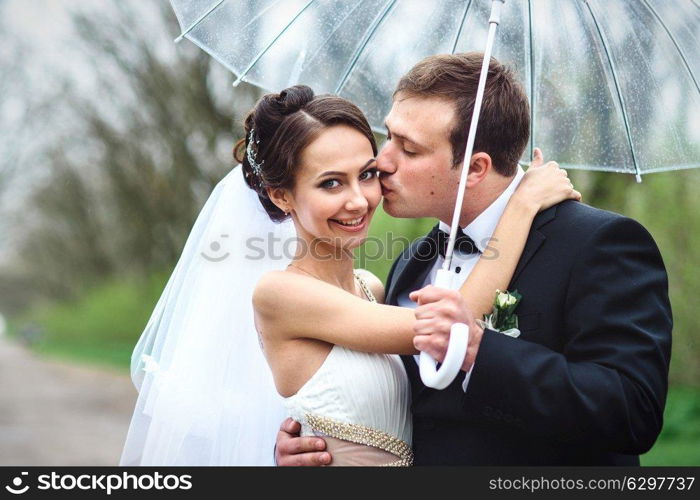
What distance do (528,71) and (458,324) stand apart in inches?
63.0

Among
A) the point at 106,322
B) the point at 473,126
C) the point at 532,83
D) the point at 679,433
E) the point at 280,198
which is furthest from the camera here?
the point at 106,322

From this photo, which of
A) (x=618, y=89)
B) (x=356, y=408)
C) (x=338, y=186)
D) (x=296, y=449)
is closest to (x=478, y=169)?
(x=338, y=186)

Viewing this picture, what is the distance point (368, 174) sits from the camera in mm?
3586

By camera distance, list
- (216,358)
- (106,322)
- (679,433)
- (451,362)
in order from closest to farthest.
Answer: (451,362)
(216,358)
(679,433)
(106,322)

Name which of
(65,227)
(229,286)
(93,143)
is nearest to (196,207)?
(93,143)

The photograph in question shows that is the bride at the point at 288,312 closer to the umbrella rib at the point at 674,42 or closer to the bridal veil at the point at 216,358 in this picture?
the bridal veil at the point at 216,358

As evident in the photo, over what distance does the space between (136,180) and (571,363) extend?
17.7m

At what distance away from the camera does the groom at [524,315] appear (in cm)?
292

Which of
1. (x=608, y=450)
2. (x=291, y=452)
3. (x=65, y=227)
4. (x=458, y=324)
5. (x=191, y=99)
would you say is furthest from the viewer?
(x=65, y=227)

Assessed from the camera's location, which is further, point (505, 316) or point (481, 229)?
point (481, 229)

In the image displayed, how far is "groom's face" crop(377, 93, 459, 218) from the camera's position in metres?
3.52

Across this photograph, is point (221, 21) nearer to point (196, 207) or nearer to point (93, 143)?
point (196, 207)

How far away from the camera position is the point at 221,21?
392cm

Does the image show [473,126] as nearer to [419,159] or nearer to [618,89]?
[419,159]
